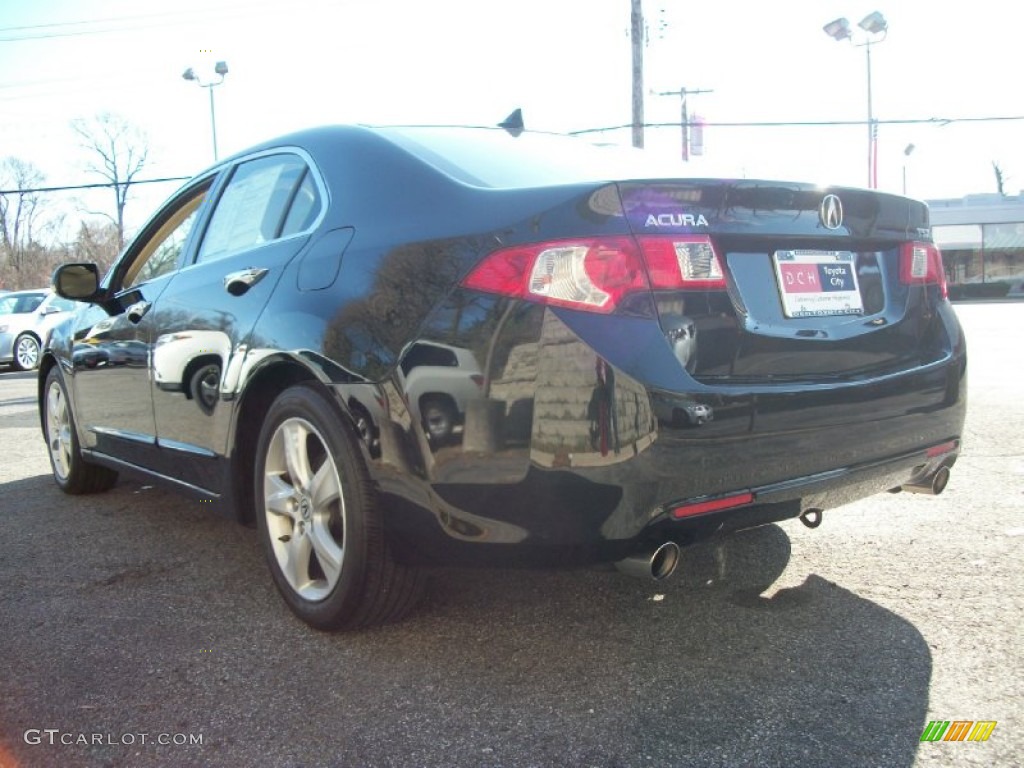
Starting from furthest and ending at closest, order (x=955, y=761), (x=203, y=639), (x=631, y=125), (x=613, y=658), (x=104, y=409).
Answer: (x=631, y=125) < (x=104, y=409) < (x=203, y=639) < (x=613, y=658) < (x=955, y=761)

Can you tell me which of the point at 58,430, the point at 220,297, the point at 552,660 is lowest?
the point at 552,660

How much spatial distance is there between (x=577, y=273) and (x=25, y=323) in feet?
56.7

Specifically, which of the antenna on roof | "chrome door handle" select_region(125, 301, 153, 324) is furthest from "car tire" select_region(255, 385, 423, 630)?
the antenna on roof

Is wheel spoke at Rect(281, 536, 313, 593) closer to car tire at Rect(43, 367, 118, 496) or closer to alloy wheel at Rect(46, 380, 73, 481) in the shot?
car tire at Rect(43, 367, 118, 496)

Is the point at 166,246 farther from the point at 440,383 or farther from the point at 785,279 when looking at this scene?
the point at 785,279

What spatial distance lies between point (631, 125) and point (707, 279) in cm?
1987

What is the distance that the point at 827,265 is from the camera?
8.55 feet

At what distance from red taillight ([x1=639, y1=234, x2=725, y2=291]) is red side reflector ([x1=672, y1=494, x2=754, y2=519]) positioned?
531mm

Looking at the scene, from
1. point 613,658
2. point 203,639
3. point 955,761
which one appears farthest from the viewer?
point 203,639

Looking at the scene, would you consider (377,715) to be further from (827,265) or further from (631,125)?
(631,125)

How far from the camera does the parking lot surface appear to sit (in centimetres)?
215

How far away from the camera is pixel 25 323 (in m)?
16.8

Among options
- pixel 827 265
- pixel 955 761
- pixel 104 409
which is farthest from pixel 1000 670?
pixel 104 409

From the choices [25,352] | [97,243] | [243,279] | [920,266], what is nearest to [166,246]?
[243,279]
